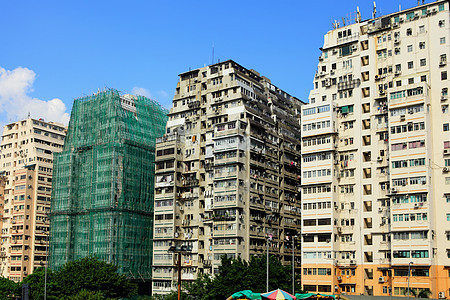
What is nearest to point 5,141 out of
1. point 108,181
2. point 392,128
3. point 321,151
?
point 108,181

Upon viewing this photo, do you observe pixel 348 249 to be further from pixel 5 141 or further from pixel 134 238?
pixel 5 141

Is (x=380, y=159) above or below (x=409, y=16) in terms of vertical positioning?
below

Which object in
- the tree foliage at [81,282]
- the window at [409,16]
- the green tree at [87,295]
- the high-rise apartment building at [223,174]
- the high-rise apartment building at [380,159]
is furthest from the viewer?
the high-rise apartment building at [223,174]

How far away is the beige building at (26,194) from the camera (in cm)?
14512

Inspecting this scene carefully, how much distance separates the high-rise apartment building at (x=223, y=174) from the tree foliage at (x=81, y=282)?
451 inches

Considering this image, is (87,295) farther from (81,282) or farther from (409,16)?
(409,16)

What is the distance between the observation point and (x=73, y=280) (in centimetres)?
10088

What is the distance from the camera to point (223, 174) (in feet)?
346

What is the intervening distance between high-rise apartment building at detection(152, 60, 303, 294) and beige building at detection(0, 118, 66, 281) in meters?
46.0

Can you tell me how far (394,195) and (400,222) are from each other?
4095mm

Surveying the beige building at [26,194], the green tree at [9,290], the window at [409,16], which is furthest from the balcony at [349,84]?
the beige building at [26,194]

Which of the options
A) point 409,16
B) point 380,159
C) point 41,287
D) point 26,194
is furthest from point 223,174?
point 26,194

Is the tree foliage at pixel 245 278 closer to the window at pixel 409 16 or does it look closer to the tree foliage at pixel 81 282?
the tree foliage at pixel 81 282

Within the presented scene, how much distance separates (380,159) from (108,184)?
2222 inches
